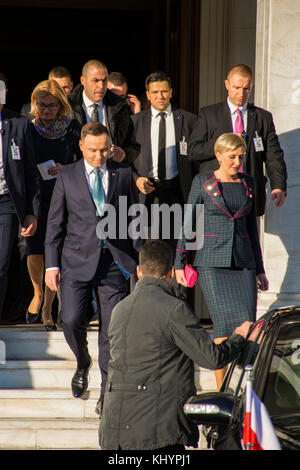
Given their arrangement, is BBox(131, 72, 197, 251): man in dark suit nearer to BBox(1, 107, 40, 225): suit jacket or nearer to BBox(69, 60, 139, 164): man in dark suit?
BBox(69, 60, 139, 164): man in dark suit

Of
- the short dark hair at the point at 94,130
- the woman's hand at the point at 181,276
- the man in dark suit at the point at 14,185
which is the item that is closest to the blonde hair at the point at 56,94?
the man in dark suit at the point at 14,185

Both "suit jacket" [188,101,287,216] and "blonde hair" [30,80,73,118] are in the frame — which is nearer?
"suit jacket" [188,101,287,216]

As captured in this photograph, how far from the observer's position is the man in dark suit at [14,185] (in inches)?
263

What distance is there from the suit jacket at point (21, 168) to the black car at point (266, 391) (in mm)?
2863

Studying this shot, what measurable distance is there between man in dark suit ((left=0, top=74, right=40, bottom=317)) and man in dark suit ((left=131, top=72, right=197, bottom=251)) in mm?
946

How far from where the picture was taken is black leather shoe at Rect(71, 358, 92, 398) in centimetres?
649

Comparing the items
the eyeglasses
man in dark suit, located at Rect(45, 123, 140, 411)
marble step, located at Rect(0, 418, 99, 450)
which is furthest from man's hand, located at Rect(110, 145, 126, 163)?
marble step, located at Rect(0, 418, 99, 450)

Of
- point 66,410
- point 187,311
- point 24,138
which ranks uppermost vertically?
point 24,138

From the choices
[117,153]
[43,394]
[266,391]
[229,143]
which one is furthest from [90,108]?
[266,391]

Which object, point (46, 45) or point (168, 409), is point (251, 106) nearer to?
point (168, 409)

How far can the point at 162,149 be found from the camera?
24.3ft
